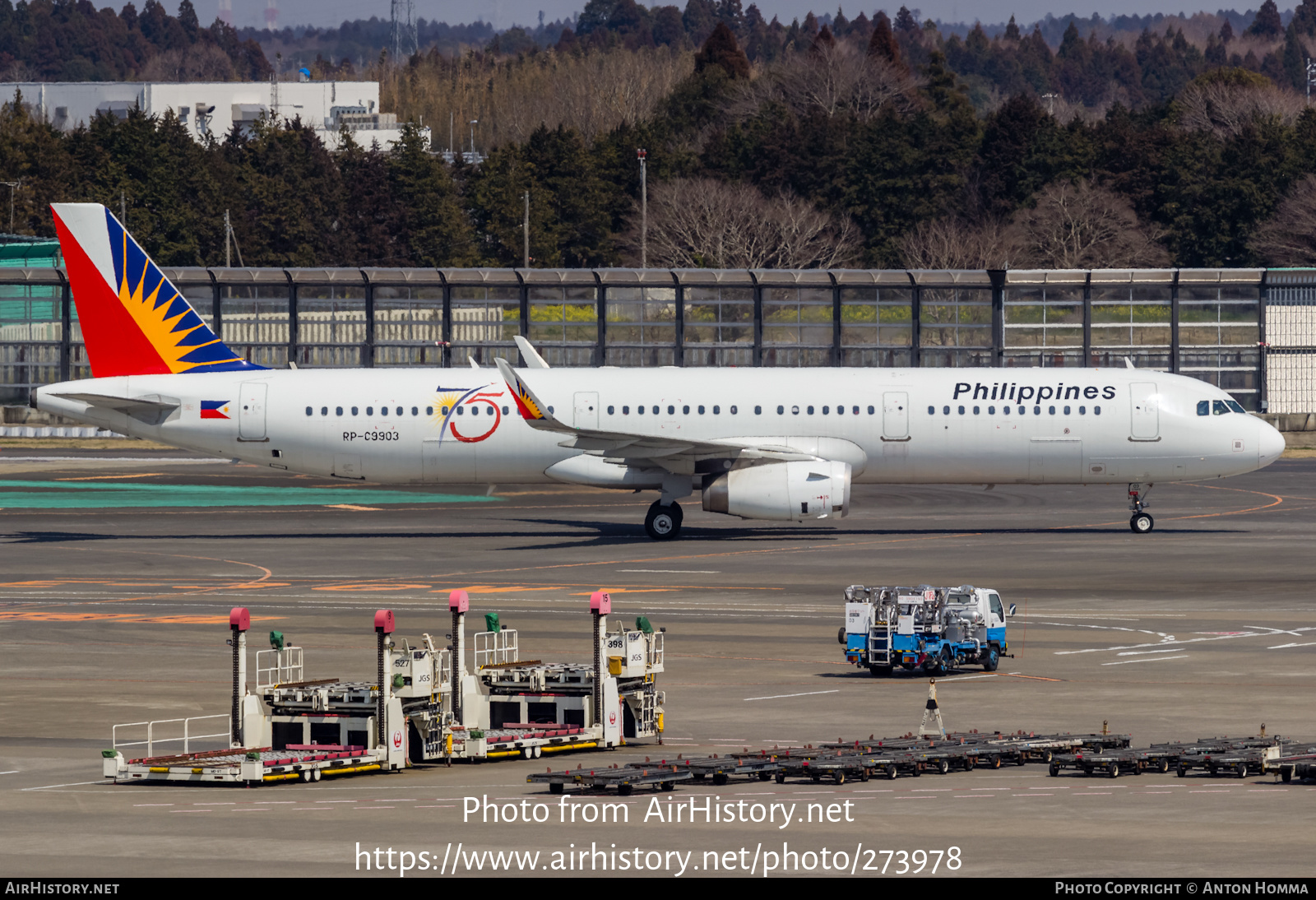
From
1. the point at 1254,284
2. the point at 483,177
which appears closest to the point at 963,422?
the point at 1254,284

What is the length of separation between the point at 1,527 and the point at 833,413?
93.0ft

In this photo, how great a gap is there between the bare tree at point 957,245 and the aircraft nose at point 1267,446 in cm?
9125

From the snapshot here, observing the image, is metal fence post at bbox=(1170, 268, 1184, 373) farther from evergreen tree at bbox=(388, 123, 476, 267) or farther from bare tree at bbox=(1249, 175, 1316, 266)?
evergreen tree at bbox=(388, 123, 476, 267)

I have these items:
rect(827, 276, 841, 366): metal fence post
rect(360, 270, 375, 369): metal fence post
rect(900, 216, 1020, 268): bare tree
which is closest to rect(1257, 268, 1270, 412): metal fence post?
rect(827, 276, 841, 366): metal fence post

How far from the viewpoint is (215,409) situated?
58.5m

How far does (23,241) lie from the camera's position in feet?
438

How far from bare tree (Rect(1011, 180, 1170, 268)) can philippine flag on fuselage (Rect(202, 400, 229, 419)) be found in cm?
10318

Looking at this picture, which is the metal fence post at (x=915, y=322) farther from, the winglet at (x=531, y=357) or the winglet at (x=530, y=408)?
the winglet at (x=530, y=408)

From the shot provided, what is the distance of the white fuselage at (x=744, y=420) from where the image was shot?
190 ft

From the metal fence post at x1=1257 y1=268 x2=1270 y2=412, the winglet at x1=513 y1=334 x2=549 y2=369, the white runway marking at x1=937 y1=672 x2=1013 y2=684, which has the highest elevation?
the metal fence post at x1=1257 y1=268 x2=1270 y2=412

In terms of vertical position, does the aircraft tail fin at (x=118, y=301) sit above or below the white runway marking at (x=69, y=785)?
above

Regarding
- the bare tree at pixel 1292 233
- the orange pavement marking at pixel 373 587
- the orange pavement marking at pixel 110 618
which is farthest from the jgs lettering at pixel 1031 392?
the bare tree at pixel 1292 233

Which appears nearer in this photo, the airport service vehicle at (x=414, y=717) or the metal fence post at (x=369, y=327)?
the airport service vehicle at (x=414, y=717)

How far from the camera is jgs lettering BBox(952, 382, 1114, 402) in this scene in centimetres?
5816
